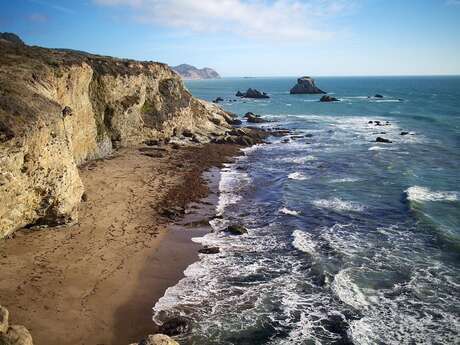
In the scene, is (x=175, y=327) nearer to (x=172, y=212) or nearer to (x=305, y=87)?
(x=172, y=212)

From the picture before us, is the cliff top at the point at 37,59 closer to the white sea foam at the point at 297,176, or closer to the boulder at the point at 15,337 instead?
the boulder at the point at 15,337

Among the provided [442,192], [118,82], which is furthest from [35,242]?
[442,192]

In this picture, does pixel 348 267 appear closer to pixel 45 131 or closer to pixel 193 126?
pixel 45 131

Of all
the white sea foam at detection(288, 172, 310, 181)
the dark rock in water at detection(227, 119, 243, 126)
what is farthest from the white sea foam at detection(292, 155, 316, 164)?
the dark rock in water at detection(227, 119, 243, 126)

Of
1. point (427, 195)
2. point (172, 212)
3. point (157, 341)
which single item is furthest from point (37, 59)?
point (427, 195)

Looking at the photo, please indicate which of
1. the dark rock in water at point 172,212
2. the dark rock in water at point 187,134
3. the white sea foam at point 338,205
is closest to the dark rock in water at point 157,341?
the dark rock in water at point 172,212

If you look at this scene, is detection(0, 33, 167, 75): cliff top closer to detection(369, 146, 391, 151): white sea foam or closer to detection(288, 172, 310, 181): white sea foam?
detection(288, 172, 310, 181): white sea foam
